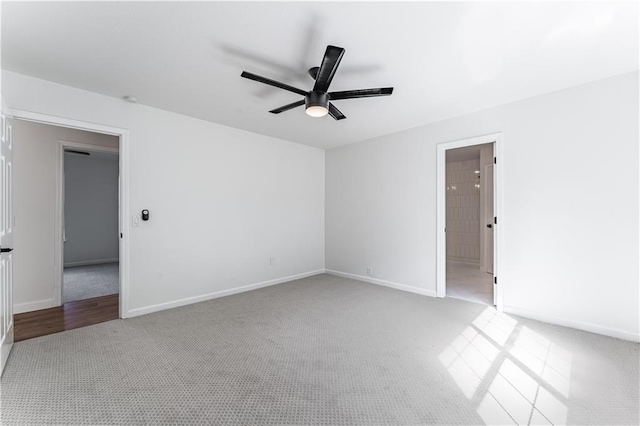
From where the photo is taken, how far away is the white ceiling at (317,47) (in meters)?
1.85

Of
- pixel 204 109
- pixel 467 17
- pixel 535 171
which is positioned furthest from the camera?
pixel 204 109

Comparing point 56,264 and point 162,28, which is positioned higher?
point 162,28

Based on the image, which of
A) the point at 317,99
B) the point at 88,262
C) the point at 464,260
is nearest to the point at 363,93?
the point at 317,99

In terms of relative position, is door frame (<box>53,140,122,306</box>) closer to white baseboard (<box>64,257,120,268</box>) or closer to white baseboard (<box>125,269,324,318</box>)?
white baseboard (<box>125,269,324,318</box>)

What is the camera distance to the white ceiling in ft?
6.08

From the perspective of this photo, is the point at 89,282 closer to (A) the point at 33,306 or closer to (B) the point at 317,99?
(A) the point at 33,306

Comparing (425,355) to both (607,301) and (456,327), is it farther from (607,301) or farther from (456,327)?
(607,301)

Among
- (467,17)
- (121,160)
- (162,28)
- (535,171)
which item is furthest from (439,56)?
(121,160)

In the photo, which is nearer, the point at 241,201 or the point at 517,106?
the point at 517,106

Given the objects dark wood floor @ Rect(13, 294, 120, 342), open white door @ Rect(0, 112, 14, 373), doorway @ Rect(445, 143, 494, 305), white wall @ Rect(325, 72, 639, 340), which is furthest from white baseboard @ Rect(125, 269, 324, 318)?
doorway @ Rect(445, 143, 494, 305)

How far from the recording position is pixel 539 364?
2.25 metres

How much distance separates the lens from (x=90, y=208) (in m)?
6.85

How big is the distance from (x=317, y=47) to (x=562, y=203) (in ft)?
9.86

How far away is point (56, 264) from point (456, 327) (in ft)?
16.5
